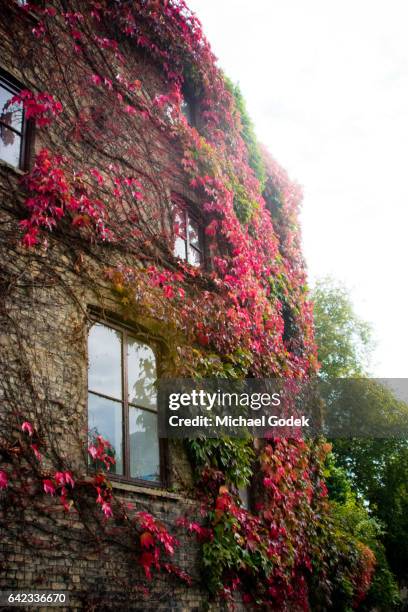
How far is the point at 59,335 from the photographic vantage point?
668 cm

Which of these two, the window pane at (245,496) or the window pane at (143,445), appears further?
the window pane at (245,496)

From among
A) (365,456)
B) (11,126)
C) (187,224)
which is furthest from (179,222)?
(365,456)

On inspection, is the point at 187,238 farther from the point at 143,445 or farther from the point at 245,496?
the point at 245,496

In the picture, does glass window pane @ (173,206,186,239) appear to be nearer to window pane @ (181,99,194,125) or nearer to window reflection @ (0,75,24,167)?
window pane @ (181,99,194,125)

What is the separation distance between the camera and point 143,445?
7492 millimetres

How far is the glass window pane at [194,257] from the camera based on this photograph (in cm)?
981

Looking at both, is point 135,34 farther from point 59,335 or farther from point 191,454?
point 191,454

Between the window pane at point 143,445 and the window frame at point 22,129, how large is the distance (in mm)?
3158

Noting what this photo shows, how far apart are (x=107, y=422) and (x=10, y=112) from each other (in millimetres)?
3797

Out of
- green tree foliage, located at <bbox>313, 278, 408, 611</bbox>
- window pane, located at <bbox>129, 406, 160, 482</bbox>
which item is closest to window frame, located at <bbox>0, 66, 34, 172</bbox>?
window pane, located at <bbox>129, 406, 160, 482</bbox>

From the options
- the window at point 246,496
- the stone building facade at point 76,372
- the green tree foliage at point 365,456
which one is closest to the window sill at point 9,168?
the stone building facade at point 76,372

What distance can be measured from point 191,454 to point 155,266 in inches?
98.9

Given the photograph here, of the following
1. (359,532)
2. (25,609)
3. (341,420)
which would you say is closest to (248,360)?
(25,609)

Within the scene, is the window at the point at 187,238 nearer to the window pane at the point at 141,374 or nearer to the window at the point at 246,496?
the window pane at the point at 141,374
